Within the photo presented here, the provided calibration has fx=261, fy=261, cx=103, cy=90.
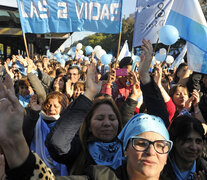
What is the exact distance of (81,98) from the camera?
1785 millimetres

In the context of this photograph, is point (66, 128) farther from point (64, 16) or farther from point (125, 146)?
point (64, 16)

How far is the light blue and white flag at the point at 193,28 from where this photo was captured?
4.14 metres

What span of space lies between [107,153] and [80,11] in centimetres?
471

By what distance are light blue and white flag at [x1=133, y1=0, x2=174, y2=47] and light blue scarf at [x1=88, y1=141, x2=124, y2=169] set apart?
9.78 feet

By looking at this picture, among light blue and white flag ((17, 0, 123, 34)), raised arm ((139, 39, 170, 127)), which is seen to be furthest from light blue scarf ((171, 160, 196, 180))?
light blue and white flag ((17, 0, 123, 34))

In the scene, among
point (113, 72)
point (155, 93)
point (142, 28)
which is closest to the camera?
point (155, 93)

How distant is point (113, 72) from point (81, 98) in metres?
2.31

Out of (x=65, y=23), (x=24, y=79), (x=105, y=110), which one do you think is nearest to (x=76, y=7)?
(x=65, y=23)

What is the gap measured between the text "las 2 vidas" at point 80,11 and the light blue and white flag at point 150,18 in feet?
3.69

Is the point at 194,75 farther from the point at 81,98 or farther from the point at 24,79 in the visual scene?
the point at 81,98

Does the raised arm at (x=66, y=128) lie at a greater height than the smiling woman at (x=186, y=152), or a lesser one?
greater

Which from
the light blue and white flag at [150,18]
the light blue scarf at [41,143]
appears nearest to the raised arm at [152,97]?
the light blue scarf at [41,143]

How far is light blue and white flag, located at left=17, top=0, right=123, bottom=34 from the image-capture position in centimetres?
588

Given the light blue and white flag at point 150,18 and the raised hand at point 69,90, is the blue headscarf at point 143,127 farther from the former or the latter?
the light blue and white flag at point 150,18
